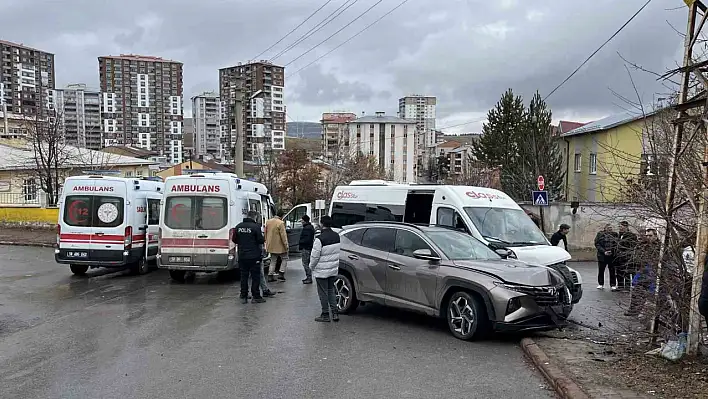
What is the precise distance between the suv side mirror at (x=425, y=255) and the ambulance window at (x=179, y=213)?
7.08 metres

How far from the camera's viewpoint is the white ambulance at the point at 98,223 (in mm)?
15992

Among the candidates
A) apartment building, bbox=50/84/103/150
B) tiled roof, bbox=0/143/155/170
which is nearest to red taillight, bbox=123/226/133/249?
tiled roof, bbox=0/143/155/170

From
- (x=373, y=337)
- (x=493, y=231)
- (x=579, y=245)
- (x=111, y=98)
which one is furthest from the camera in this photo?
(x=111, y=98)

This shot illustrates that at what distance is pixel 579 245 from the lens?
2544 cm

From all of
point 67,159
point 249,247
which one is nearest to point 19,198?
point 67,159

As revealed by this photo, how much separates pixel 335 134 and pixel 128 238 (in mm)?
71012

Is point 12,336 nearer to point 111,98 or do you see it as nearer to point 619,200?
point 619,200

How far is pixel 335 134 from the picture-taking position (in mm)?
86375

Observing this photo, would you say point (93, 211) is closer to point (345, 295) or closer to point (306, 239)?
point (306, 239)

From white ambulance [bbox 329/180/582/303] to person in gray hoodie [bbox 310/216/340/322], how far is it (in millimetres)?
2575

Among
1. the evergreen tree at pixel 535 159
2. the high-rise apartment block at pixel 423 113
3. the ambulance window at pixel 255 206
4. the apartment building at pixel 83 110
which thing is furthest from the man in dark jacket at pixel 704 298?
the high-rise apartment block at pixel 423 113

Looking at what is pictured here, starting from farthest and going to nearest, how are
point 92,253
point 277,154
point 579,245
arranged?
point 277,154, point 579,245, point 92,253

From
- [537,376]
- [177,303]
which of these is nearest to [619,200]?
[537,376]

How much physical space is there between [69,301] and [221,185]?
13.7 feet
